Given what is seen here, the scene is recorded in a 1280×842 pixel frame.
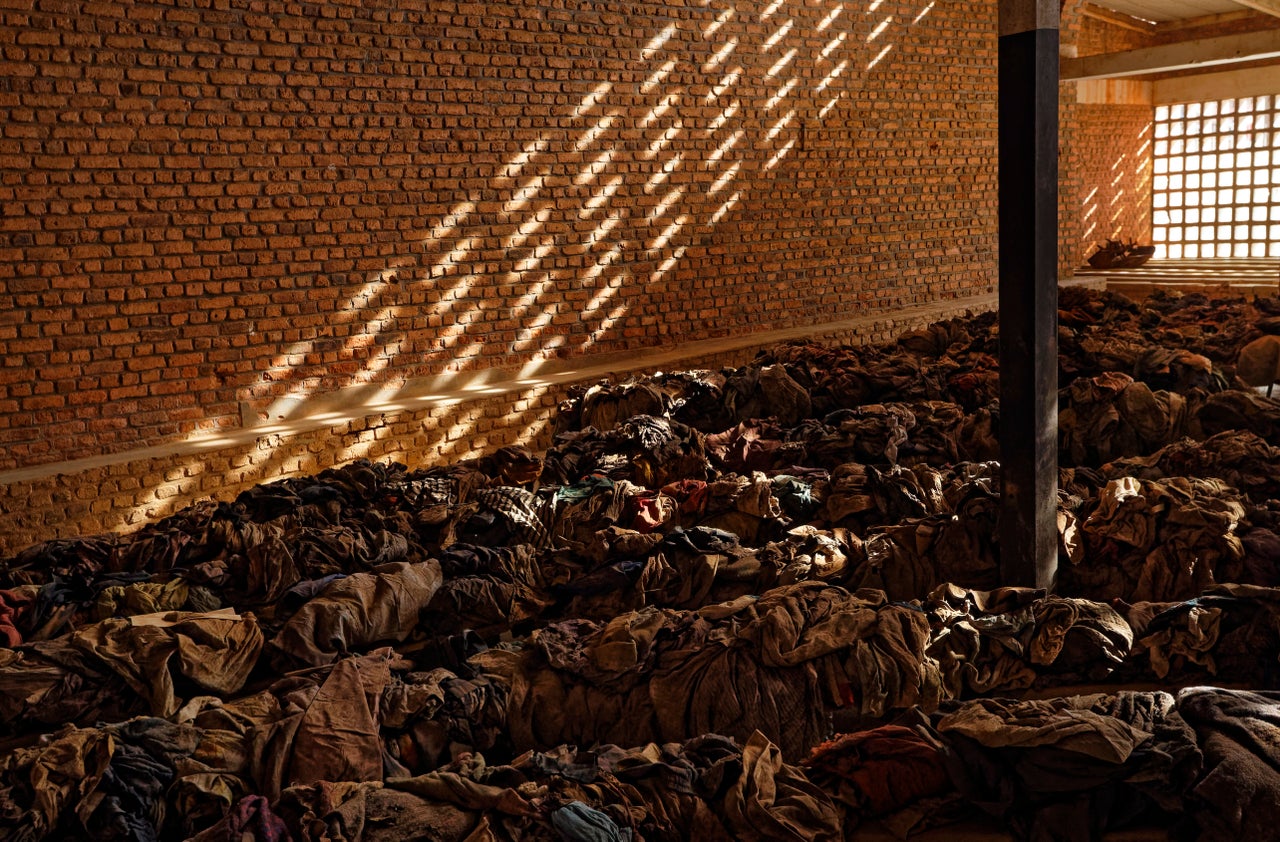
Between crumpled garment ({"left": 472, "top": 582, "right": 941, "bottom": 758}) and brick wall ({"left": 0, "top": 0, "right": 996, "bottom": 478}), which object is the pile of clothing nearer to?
crumpled garment ({"left": 472, "top": 582, "right": 941, "bottom": 758})

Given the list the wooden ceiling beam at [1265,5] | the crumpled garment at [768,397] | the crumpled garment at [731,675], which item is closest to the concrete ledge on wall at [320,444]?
the crumpled garment at [768,397]

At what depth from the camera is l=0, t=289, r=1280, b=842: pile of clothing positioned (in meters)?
3.70

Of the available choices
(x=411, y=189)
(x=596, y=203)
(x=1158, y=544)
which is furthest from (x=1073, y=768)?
(x=596, y=203)

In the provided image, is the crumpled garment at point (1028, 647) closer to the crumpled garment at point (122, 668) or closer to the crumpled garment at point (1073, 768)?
the crumpled garment at point (1073, 768)

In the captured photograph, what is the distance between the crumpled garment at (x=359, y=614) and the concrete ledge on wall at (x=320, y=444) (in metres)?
3.67

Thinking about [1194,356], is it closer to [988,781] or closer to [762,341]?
[762,341]

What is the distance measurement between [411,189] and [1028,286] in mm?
6814

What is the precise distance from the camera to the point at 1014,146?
17.1ft

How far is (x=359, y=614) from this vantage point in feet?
18.6

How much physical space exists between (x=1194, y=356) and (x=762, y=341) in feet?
16.9

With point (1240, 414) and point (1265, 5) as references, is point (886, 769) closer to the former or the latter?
point (1240, 414)

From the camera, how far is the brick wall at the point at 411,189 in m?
8.71

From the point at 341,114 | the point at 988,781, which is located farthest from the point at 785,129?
the point at 988,781

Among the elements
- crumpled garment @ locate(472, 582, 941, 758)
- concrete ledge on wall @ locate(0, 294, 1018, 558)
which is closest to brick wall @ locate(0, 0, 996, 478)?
concrete ledge on wall @ locate(0, 294, 1018, 558)
